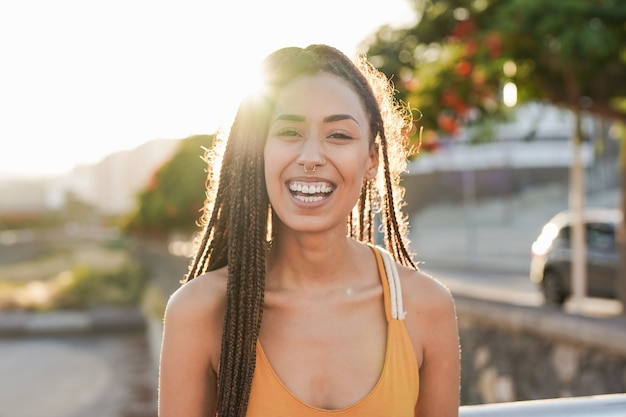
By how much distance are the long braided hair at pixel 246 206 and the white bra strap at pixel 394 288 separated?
0.23m

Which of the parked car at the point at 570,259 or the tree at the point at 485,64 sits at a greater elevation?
the tree at the point at 485,64

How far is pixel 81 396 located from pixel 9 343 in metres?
10.0

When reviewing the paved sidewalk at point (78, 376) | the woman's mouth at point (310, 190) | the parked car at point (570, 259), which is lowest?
the paved sidewalk at point (78, 376)

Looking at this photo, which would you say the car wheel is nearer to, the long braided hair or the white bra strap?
the white bra strap

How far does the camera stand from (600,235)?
12781 millimetres

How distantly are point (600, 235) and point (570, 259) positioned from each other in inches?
22.6

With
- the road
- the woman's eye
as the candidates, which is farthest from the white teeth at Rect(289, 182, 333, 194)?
the road

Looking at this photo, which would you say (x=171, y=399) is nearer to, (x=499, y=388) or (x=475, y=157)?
(x=499, y=388)

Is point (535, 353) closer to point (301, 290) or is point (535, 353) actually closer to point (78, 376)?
point (301, 290)

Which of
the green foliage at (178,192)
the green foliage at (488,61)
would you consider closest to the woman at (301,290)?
the green foliage at (488,61)

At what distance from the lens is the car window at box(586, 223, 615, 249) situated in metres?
12.6

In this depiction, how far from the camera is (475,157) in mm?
50156

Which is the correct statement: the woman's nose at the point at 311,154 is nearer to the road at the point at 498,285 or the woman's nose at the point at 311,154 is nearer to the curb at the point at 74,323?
the road at the point at 498,285

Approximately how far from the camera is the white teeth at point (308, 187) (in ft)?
6.36
